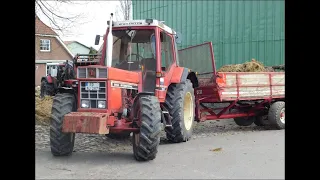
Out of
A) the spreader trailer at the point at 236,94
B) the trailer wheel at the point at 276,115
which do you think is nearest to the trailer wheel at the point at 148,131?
the spreader trailer at the point at 236,94

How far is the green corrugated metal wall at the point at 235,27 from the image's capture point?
14930 mm

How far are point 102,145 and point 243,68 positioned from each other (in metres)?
5.56

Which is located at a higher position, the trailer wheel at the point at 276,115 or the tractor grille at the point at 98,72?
the tractor grille at the point at 98,72

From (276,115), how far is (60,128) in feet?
19.5

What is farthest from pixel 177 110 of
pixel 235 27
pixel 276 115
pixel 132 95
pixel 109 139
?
pixel 235 27

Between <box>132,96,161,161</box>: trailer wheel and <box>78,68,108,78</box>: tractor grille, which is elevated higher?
<box>78,68,108,78</box>: tractor grille

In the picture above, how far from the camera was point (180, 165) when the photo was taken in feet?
21.3

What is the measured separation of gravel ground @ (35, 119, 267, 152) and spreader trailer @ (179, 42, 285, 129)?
1.41 feet

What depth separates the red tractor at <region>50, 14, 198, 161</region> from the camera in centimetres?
666

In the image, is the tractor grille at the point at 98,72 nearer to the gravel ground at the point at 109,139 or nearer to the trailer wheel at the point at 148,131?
the trailer wheel at the point at 148,131

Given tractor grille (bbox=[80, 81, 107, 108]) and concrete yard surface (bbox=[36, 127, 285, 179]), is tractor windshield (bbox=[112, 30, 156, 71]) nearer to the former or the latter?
tractor grille (bbox=[80, 81, 107, 108])

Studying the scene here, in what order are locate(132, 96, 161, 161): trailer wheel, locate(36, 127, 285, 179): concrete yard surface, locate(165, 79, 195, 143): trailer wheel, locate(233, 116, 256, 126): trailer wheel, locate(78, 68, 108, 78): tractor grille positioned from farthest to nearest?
locate(233, 116, 256, 126): trailer wheel
locate(165, 79, 195, 143): trailer wheel
locate(78, 68, 108, 78): tractor grille
locate(132, 96, 161, 161): trailer wheel
locate(36, 127, 285, 179): concrete yard surface

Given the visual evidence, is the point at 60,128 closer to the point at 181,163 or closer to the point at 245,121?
the point at 181,163

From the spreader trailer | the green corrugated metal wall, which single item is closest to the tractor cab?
the spreader trailer
